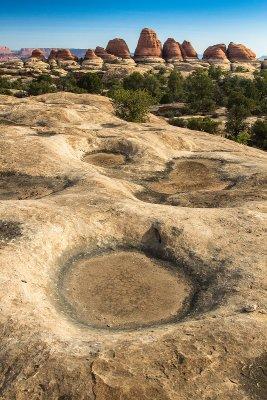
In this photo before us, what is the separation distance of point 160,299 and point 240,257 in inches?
195

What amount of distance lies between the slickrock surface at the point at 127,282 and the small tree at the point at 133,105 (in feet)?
92.0

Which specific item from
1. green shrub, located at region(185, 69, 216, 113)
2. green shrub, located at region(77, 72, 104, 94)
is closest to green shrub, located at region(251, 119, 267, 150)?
green shrub, located at region(185, 69, 216, 113)

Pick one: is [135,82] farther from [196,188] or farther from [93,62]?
[93,62]

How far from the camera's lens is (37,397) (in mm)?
13133

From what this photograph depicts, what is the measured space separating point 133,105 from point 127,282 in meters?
50.6

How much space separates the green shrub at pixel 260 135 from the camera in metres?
70.2

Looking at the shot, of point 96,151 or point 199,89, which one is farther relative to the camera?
point 199,89

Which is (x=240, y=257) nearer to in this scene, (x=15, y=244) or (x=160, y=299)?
(x=160, y=299)

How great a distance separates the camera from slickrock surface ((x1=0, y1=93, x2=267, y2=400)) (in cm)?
1370

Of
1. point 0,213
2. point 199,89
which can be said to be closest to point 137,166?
point 0,213

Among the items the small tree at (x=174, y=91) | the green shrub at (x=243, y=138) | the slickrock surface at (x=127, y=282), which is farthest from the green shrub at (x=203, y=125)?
the slickrock surface at (x=127, y=282)

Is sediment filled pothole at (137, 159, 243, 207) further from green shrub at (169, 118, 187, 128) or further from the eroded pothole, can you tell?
green shrub at (169, 118, 187, 128)

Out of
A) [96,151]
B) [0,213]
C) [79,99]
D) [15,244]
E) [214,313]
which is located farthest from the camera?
[79,99]

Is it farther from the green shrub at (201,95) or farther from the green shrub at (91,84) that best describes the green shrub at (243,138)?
the green shrub at (91,84)
